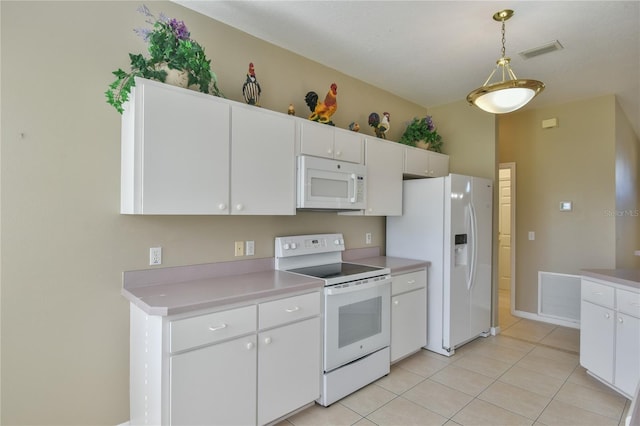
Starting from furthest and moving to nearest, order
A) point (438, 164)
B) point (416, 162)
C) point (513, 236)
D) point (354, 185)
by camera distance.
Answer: point (513, 236), point (438, 164), point (416, 162), point (354, 185)

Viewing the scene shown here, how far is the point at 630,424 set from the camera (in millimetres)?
733

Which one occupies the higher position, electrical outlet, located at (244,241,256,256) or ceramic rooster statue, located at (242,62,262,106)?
ceramic rooster statue, located at (242,62,262,106)

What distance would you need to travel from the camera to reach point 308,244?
2984mm

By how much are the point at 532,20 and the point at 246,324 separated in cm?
287

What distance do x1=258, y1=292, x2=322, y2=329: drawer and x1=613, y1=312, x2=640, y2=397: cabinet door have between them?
7.45 ft

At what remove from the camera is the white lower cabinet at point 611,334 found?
2.46 m

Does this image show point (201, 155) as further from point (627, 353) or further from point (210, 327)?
point (627, 353)

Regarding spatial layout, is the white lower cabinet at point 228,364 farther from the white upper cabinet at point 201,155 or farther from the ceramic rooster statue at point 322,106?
the ceramic rooster statue at point 322,106

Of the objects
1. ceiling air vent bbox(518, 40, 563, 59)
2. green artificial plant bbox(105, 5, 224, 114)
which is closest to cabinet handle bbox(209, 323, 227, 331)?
green artificial plant bbox(105, 5, 224, 114)

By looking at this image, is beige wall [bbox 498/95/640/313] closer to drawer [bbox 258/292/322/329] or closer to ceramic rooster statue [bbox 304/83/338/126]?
ceramic rooster statue [bbox 304/83/338/126]

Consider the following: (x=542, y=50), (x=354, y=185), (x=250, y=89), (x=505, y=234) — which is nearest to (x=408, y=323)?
(x=354, y=185)

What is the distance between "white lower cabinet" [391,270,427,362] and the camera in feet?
10.1

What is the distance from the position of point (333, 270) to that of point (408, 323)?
97 centimetres

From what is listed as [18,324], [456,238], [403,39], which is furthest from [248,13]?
[456,238]
